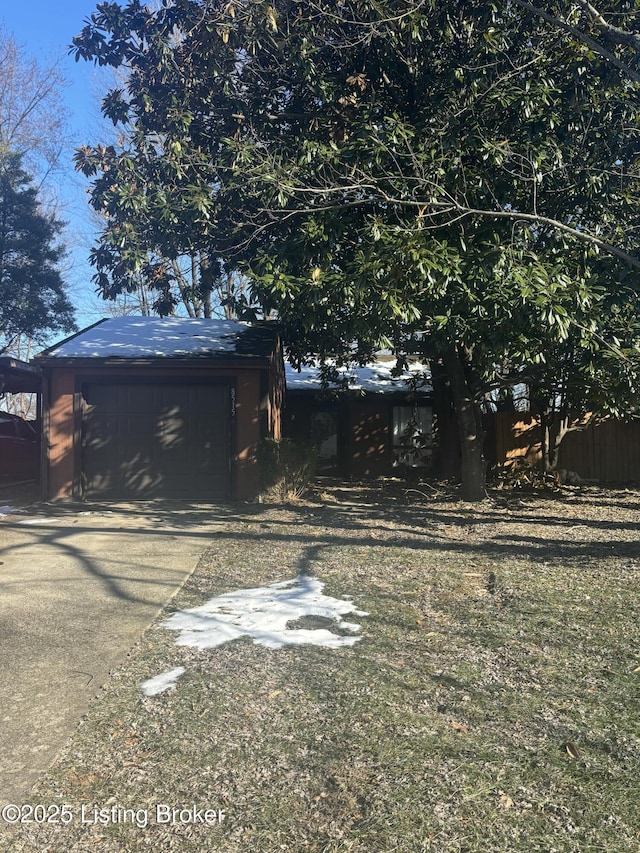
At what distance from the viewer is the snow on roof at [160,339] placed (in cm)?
1263

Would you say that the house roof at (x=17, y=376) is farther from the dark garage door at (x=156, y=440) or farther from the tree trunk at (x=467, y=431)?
the tree trunk at (x=467, y=431)

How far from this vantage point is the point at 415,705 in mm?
3639

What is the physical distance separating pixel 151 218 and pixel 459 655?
7.69m

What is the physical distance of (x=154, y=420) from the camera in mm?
12797

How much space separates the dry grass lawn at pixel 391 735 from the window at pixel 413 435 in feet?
36.8

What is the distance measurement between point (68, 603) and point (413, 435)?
13.0 meters

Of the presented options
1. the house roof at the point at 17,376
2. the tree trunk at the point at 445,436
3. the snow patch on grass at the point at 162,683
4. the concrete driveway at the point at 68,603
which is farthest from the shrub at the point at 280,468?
the snow patch on grass at the point at 162,683

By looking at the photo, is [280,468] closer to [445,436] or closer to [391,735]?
[445,436]

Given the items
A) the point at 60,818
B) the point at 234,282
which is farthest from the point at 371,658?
the point at 234,282

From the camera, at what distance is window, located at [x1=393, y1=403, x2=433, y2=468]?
57.9ft

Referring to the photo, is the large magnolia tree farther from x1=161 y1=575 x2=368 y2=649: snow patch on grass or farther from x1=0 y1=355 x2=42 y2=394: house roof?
x1=0 y1=355 x2=42 y2=394: house roof

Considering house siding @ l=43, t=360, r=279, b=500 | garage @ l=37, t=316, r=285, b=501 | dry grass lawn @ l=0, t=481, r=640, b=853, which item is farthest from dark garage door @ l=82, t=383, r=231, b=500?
dry grass lawn @ l=0, t=481, r=640, b=853

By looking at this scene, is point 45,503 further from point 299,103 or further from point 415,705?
point 415,705

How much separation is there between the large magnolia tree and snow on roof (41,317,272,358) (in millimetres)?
2564
